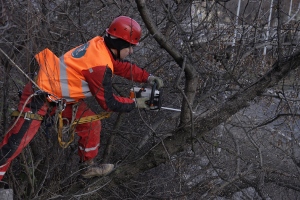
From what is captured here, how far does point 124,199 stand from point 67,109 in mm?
1203

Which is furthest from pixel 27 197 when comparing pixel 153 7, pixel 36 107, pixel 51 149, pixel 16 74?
pixel 153 7

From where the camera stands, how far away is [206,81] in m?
5.25

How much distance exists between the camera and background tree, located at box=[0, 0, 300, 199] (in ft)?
12.6

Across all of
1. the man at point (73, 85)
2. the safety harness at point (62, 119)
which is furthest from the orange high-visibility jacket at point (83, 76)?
the safety harness at point (62, 119)

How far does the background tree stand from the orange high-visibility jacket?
190mm

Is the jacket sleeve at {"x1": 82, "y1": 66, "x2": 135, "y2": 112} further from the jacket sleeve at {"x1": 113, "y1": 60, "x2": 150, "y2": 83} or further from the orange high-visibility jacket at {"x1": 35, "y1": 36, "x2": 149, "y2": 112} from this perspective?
the jacket sleeve at {"x1": 113, "y1": 60, "x2": 150, "y2": 83}

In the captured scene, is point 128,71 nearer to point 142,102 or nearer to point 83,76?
point 142,102

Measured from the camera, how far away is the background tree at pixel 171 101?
3.83 metres

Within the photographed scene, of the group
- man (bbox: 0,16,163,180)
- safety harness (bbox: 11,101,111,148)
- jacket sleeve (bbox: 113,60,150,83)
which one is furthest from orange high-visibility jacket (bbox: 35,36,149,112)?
jacket sleeve (bbox: 113,60,150,83)

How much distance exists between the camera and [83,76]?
3900mm

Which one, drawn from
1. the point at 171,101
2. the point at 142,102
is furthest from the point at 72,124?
the point at 171,101

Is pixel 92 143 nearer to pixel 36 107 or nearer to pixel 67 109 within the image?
pixel 67 109

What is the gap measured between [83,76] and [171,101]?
6.04 feet

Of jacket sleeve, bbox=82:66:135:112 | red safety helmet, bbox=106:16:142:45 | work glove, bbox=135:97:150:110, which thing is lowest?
work glove, bbox=135:97:150:110
